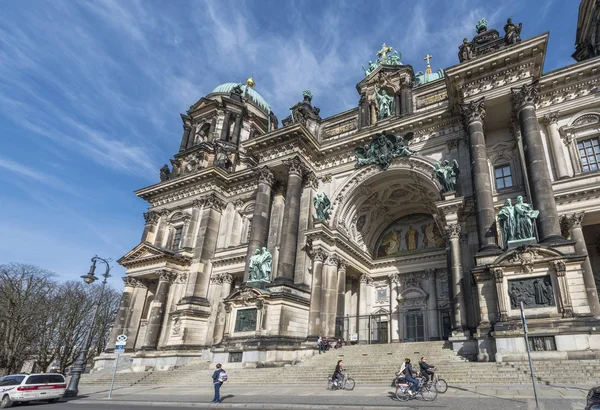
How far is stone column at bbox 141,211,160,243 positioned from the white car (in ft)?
59.6

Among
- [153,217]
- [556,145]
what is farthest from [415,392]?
[153,217]

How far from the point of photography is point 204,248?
2908cm

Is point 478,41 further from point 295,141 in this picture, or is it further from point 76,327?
point 76,327

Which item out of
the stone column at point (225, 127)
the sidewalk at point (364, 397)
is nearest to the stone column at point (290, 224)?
the sidewalk at point (364, 397)

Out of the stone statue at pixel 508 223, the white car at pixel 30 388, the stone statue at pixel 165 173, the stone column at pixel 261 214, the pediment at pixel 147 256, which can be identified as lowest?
the white car at pixel 30 388

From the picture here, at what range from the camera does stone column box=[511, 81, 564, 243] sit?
1541 cm

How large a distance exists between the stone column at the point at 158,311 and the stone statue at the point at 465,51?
24.7 m

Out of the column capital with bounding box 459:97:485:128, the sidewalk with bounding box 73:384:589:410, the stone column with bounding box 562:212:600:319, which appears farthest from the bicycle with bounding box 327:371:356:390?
the column capital with bounding box 459:97:485:128

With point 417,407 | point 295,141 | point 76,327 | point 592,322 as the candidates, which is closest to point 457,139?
point 295,141

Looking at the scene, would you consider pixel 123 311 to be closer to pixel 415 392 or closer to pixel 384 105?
pixel 384 105

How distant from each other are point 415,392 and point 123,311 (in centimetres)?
2575

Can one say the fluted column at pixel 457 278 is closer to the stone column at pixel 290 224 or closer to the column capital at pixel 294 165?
the stone column at pixel 290 224

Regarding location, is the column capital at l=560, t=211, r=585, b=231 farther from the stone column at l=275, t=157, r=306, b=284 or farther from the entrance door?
the stone column at l=275, t=157, r=306, b=284

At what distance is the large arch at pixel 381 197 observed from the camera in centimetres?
2347
